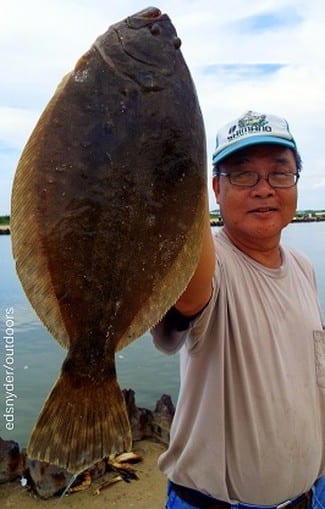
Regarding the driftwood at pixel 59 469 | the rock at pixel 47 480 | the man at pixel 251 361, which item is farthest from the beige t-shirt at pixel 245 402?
the rock at pixel 47 480

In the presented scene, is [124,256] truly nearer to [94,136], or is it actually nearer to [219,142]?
[94,136]

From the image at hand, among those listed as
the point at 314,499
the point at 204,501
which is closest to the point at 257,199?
the point at 204,501

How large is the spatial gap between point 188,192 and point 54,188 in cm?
43

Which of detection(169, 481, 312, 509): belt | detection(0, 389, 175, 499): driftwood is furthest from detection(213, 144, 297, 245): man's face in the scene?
detection(0, 389, 175, 499): driftwood

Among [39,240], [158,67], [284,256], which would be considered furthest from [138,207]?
[284,256]

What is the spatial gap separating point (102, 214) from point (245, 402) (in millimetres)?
1287

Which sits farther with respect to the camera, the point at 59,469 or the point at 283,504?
the point at 59,469

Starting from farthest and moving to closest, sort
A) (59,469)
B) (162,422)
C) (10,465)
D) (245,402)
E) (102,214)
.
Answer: (162,422) < (10,465) < (59,469) < (245,402) < (102,214)

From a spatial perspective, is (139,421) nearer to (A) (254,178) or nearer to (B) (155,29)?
(A) (254,178)

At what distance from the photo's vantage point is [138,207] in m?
1.60

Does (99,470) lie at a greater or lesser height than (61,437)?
lesser

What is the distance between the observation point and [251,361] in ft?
7.97

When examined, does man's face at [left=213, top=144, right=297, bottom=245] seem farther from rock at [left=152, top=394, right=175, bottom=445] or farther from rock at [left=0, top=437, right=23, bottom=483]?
rock at [left=152, top=394, right=175, bottom=445]

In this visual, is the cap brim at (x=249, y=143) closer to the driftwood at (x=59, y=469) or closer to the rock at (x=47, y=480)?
the driftwood at (x=59, y=469)
